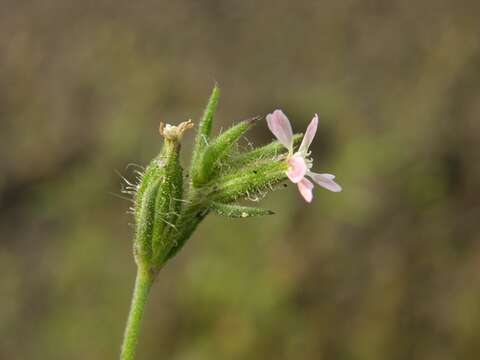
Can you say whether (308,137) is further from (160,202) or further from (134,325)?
(134,325)

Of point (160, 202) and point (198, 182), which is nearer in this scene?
point (160, 202)

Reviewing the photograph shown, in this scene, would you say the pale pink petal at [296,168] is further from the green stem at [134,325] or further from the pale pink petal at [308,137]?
the green stem at [134,325]

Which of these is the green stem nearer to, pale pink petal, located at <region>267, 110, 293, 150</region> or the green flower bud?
the green flower bud

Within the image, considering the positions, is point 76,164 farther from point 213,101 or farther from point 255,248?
point 213,101

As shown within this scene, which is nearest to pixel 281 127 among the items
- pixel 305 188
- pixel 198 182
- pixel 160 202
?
pixel 305 188

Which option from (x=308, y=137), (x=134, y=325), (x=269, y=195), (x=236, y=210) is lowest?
(x=134, y=325)

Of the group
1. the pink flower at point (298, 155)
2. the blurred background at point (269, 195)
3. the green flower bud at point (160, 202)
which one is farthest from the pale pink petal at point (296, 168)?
the blurred background at point (269, 195)

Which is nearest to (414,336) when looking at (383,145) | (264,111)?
(383,145)
